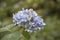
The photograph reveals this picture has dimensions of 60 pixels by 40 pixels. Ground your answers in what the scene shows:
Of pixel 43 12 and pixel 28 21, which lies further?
pixel 43 12

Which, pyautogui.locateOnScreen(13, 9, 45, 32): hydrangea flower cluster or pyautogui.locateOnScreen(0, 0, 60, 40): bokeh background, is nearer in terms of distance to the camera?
pyautogui.locateOnScreen(13, 9, 45, 32): hydrangea flower cluster

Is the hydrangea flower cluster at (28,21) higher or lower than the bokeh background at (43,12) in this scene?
lower

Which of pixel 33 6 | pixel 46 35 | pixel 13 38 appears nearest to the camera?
pixel 13 38

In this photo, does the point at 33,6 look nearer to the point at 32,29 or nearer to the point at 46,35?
the point at 46,35

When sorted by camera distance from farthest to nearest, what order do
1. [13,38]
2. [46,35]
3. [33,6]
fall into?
[33,6], [46,35], [13,38]

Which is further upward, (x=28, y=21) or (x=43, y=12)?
(x=43, y=12)

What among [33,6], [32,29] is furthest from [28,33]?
[33,6]

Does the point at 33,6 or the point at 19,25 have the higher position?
the point at 33,6

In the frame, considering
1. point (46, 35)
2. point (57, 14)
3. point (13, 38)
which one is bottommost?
point (13, 38)

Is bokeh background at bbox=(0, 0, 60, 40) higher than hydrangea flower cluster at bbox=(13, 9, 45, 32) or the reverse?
higher

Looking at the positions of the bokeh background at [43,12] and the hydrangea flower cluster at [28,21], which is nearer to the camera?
the hydrangea flower cluster at [28,21]

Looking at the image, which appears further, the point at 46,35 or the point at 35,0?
the point at 35,0
